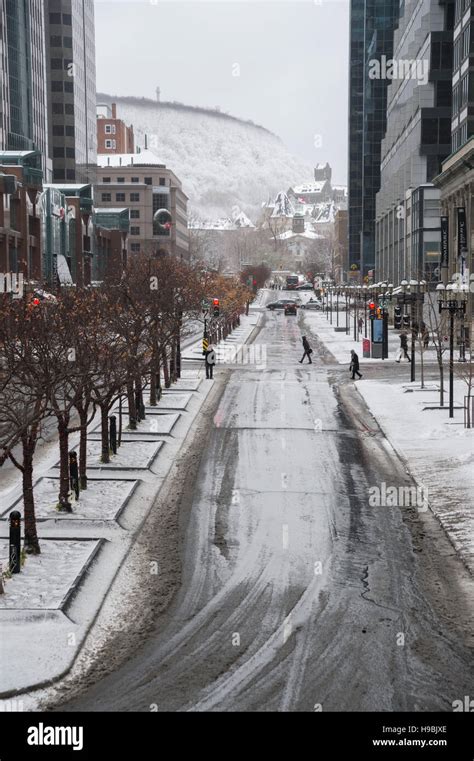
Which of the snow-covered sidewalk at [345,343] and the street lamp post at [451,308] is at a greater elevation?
the street lamp post at [451,308]

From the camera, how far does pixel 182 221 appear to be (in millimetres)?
187750

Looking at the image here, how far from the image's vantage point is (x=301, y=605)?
14.2 meters

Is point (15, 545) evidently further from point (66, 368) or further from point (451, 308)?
point (451, 308)

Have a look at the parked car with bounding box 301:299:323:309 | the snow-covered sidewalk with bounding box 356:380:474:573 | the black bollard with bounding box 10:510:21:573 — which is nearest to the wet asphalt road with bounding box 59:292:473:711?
the snow-covered sidewalk with bounding box 356:380:474:573

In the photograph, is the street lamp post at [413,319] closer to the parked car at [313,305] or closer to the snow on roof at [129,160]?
the parked car at [313,305]

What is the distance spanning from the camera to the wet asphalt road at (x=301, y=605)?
1120 centimetres

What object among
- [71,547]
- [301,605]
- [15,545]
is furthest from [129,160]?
[301,605]

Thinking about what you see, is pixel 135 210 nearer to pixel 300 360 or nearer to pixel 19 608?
pixel 300 360

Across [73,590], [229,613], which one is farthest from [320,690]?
[73,590]

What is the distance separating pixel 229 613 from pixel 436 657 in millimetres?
3174

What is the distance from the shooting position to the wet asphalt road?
11203mm

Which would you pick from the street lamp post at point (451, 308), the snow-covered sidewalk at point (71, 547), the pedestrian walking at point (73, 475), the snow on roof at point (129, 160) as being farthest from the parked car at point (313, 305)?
the pedestrian walking at point (73, 475)

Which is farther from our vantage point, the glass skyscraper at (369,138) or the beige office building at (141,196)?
the beige office building at (141,196)
